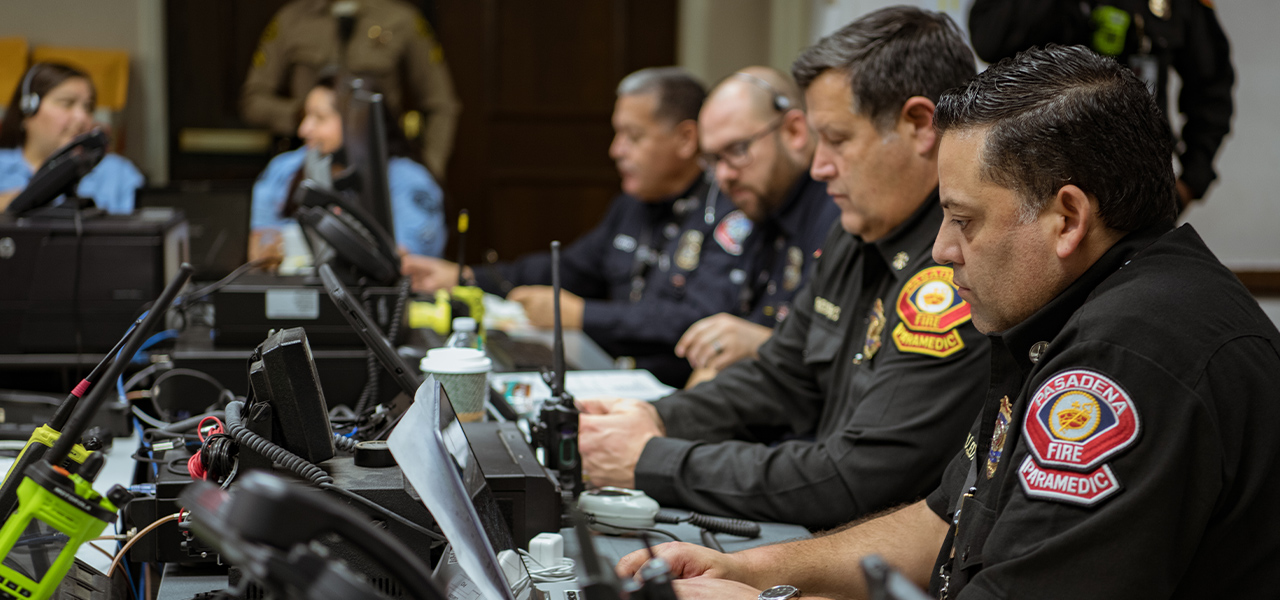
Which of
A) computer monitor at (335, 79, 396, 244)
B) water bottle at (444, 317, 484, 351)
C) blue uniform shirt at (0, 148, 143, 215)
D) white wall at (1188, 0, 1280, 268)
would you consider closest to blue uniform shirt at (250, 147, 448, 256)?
blue uniform shirt at (0, 148, 143, 215)

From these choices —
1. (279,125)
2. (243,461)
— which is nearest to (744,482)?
(243,461)

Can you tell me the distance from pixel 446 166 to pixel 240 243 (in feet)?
8.91

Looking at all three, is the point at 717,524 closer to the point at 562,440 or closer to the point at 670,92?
the point at 562,440

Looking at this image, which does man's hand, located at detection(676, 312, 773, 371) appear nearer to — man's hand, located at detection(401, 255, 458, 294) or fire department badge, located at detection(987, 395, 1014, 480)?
man's hand, located at detection(401, 255, 458, 294)

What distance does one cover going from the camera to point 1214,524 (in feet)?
2.89

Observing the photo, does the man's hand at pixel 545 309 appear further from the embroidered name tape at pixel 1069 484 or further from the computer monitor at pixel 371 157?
the embroidered name tape at pixel 1069 484

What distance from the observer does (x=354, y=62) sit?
5.05 m

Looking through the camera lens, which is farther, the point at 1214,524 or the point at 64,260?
the point at 64,260

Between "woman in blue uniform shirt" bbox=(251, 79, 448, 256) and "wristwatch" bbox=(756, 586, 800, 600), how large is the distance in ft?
9.16

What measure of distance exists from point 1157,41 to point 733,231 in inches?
46.3

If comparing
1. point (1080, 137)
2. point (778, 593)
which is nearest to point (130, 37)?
point (778, 593)

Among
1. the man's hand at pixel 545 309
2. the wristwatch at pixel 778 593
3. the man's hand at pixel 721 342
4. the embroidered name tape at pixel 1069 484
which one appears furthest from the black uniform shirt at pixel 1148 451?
the man's hand at pixel 545 309

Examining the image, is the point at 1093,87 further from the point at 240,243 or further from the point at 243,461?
the point at 240,243

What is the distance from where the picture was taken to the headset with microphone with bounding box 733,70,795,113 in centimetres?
272
